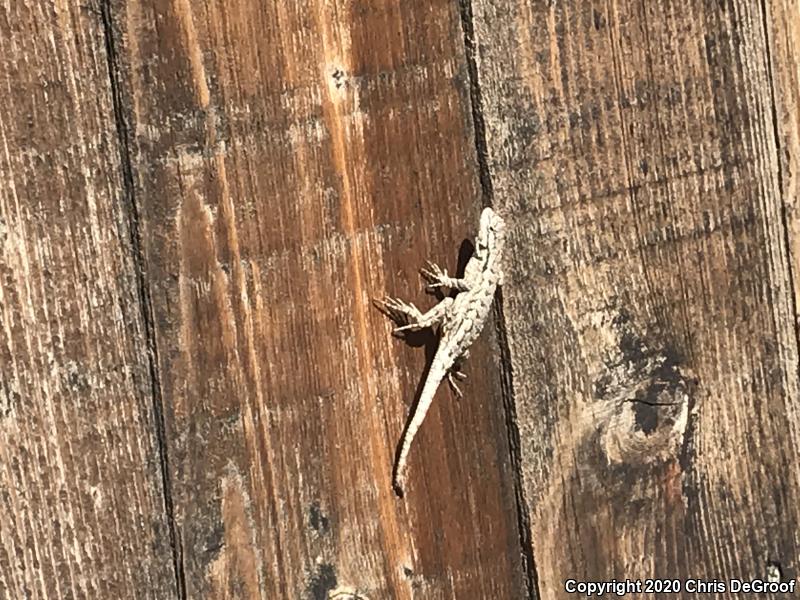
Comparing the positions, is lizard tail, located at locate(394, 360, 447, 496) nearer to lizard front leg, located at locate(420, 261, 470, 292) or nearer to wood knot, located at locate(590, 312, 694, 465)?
lizard front leg, located at locate(420, 261, 470, 292)

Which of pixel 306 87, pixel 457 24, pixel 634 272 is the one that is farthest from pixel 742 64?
pixel 306 87

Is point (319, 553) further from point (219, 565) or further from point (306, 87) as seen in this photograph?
point (306, 87)

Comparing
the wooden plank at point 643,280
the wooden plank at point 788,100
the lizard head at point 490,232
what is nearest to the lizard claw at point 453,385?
the wooden plank at point 643,280

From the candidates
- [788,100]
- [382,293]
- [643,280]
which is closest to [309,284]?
[382,293]

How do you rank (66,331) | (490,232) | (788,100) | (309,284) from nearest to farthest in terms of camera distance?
(66,331), (309,284), (490,232), (788,100)

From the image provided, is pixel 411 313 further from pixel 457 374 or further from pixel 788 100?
pixel 788 100

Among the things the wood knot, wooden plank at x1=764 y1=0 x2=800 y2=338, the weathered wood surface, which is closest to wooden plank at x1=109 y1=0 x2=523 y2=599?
the weathered wood surface
